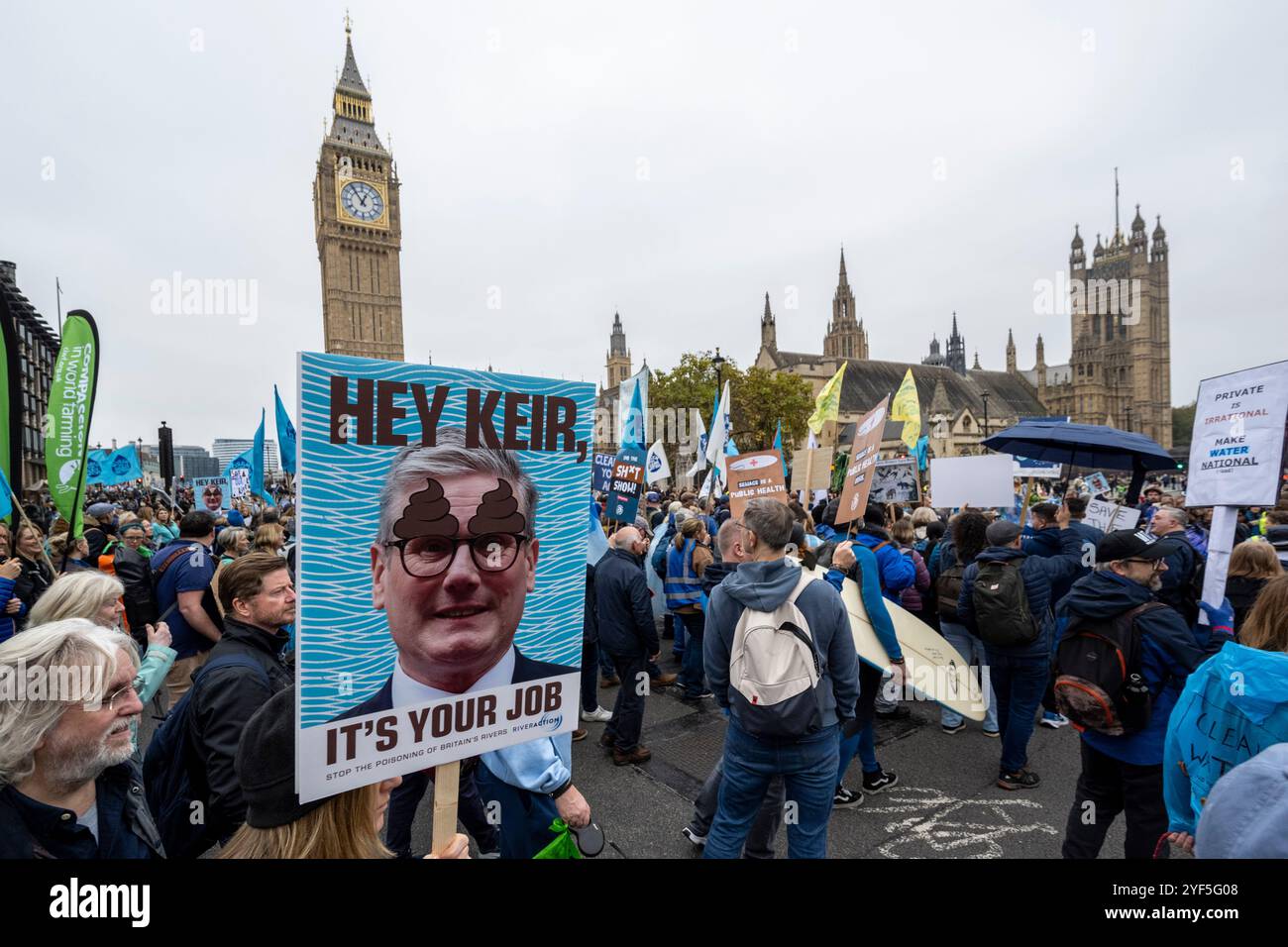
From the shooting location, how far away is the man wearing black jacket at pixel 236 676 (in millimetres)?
2338

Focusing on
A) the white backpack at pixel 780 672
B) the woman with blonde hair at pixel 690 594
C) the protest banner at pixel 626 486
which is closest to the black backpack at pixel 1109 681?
the white backpack at pixel 780 672

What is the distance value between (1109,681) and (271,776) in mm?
3499

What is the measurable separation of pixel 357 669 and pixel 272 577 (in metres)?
1.35

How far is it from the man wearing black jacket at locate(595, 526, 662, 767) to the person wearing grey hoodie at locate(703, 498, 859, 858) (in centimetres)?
223

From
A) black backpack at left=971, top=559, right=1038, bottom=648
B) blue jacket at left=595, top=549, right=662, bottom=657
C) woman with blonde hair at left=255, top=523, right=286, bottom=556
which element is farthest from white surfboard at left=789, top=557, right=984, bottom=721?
woman with blonde hair at left=255, top=523, right=286, bottom=556

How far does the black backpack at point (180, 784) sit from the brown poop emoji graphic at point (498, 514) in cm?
128

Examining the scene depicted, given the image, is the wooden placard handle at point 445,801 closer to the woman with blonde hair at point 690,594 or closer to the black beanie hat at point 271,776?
the black beanie hat at point 271,776

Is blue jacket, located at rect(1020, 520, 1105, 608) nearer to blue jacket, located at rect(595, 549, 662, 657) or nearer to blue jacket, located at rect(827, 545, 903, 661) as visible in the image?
blue jacket, located at rect(827, 545, 903, 661)

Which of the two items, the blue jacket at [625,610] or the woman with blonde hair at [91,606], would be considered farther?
the blue jacket at [625,610]

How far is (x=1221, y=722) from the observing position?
2.16 metres

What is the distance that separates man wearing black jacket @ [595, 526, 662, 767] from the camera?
5367 mm

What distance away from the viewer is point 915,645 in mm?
5105

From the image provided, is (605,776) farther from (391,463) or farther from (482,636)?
(391,463)
